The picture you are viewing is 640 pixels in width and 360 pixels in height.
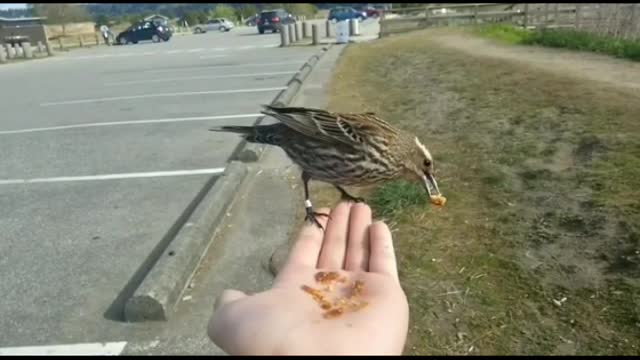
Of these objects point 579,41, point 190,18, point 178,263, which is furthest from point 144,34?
point 178,263

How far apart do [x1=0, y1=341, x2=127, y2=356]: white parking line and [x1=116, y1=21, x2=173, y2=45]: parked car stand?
5120 centimetres

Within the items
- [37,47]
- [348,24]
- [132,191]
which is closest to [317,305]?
[132,191]

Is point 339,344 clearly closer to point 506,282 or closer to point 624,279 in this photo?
point 506,282

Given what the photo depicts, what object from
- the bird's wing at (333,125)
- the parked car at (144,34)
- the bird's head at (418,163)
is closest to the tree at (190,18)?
the parked car at (144,34)

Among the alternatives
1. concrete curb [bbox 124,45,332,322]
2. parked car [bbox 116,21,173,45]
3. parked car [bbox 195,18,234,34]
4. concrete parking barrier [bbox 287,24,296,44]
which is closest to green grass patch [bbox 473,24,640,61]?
concrete curb [bbox 124,45,332,322]

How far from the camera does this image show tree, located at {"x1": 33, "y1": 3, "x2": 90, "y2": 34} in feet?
239

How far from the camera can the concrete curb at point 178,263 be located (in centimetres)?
434

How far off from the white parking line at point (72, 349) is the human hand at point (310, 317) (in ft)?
4.91

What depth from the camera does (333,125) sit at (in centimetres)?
420

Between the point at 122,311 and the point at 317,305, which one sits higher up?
the point at 317,305

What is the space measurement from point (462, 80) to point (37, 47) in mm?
40265

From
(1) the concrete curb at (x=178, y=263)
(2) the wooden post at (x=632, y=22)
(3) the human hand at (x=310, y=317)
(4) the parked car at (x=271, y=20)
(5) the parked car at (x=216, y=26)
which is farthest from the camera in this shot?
(5) the parked car at (x=216, y=26)

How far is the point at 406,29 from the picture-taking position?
3553cm

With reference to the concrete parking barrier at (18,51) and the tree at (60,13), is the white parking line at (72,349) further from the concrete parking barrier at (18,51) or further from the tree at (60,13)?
the tree at (60,13)
